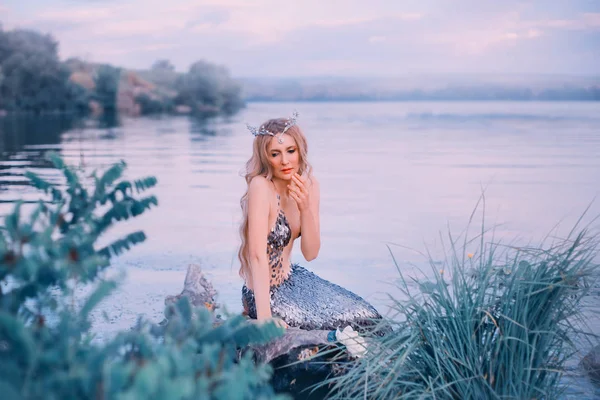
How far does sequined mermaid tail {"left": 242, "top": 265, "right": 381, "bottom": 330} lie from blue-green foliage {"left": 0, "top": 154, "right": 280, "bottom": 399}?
197 cm

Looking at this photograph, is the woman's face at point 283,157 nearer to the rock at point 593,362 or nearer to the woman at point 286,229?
the woman at point 286,229

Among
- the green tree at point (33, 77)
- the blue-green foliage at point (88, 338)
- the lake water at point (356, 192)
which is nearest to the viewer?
the blue-green foliage at point (88, 338)

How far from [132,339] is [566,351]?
1.82 metres

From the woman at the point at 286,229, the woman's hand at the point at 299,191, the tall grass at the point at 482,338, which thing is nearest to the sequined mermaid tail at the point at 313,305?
the woman at the point at 286,229

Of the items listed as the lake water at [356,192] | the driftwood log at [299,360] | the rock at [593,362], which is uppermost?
the driftwood log at [299,360]

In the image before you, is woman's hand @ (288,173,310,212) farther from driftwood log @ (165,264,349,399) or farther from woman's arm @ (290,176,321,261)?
driftwood log @ (165,264,349,399)

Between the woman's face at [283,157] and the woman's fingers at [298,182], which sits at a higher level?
the woman's face at [283,157]

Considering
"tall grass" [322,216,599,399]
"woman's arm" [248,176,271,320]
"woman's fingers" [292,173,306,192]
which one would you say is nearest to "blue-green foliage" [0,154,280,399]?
"tall grass" [322,216,599,399]

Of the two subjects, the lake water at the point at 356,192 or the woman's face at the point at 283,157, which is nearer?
the woman's face at the point at 283,157

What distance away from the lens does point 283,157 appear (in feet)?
12.0

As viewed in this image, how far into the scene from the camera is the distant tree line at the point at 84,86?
33.7 m

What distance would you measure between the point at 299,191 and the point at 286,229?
0.25 m

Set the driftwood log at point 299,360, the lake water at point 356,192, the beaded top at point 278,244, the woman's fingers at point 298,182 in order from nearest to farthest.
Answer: the driftwood log at point 299,360, the woman's fingers at point 298,182, the beaded top at point 278,244, the lake water at point 356,192

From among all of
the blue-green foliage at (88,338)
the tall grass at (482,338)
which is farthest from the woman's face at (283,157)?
the blue-green foliage at (88,338)
